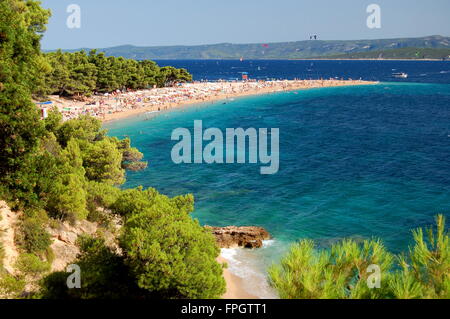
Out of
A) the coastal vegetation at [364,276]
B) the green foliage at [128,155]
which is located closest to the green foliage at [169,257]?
the coastal vegetation at [364,276]

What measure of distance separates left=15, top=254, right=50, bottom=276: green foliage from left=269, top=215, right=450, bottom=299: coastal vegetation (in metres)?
10.1

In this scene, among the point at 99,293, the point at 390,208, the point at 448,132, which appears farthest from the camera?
the point at 448,132

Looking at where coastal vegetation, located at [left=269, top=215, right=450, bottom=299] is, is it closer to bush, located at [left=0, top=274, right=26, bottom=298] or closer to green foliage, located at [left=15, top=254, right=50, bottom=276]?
bush, located at [left=0, top=274, right=26, bottom=298]

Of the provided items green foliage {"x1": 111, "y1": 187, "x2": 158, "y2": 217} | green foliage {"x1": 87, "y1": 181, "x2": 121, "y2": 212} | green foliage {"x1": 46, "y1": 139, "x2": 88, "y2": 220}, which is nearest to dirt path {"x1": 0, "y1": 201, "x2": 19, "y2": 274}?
green foliage {"x1": 46, "y1": 139, "x2": 88, "y2": 220}

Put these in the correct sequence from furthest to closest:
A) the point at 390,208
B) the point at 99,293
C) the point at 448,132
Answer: the point at 448,132 < the point at 390,208 < the point at 99,293

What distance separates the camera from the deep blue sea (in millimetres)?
29062

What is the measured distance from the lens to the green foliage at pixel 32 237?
16.5 metres

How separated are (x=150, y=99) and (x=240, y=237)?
6872 cm

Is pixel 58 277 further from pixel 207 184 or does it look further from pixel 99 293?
pixel 207 184

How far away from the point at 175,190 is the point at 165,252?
23.6 meters

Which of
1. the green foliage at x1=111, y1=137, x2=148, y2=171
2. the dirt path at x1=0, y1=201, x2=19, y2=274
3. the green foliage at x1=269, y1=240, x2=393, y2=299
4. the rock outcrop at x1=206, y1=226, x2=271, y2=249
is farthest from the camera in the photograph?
the green foliage at x1=111, y1=137, x2=148, y2=171

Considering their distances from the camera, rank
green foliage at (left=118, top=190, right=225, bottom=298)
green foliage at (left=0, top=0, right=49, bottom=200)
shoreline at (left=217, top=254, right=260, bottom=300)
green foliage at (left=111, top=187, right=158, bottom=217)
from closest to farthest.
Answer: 1. green foliage at (left=118, top=190, right=225, bottom=298)
2. green foliage at (left=0, top=0, right=49, bottom=200)
3. green foliage at (left=111, top=187, right=158, bottom=217)
4. shoreline at (left=217, top=254, right=260, bottom=300)

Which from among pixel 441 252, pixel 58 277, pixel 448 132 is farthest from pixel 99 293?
pixel 448 132

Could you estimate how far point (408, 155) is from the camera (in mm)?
50062
